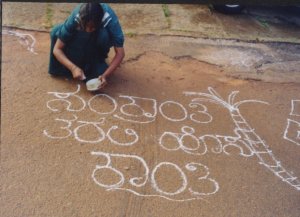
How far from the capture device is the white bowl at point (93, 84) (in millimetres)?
3773

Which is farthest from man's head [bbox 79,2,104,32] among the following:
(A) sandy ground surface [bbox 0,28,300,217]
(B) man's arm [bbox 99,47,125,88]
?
(A) sandy ground surface [bbox 0,28,300,217]

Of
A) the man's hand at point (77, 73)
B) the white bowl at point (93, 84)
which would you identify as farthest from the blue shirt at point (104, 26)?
the white bowl at point (93, 84)

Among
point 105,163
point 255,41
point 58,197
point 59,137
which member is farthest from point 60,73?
point 255,41

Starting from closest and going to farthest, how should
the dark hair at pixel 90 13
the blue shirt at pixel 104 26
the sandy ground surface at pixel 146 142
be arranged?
Result: the sandy ground surface at pixel 146 142 → the dark hair at pixel 90 13 → the blue shirt at pixel 104 26

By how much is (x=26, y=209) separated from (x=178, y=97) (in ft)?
6.07

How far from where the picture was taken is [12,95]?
3682 millimetres

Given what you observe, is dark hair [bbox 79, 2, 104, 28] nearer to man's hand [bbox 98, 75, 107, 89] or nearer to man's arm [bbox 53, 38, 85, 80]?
man's arm [bbox 53, 38, 85, 80]

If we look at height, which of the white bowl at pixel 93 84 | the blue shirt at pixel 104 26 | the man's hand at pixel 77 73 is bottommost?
the white bowl at pixel 93 84

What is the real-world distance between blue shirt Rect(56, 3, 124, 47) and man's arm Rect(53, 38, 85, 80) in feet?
0.22

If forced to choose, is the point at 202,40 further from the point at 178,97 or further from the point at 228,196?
the point at 228,196

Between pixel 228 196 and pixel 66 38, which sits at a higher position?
pixel 66 38

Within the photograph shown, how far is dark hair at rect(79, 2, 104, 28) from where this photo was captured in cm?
337

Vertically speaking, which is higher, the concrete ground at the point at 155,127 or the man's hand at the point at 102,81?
the man's hand at the point at 102,81

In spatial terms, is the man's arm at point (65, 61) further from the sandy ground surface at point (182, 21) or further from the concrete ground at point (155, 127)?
the sandy ground surface at point (182, 21)
